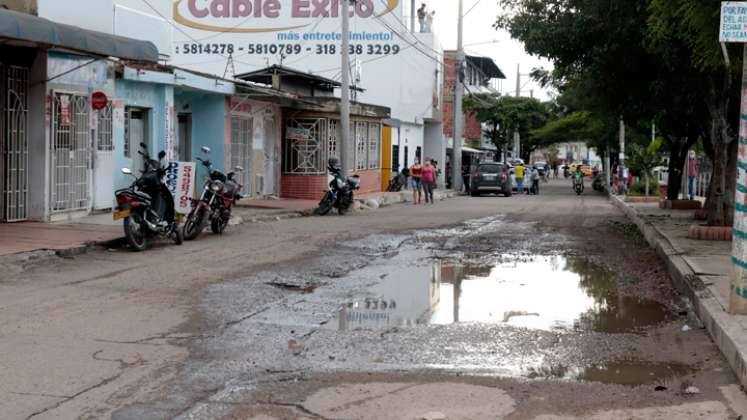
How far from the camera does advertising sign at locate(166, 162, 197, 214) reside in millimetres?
14670

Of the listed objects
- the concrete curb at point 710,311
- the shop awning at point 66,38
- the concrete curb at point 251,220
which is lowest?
the concrete curb at point 710,311

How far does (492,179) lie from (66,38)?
99.1 feet

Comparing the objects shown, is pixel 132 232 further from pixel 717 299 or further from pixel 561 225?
pixel 561 225

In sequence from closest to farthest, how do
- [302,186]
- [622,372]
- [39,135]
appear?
[622,372] < [39,135] < [302,186]

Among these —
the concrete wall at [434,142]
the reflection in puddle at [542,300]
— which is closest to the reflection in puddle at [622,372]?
the reflection in puddle at [542,300]

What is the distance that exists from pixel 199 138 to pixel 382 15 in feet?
72.5

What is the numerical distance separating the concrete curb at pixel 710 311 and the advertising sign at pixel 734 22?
247 cm

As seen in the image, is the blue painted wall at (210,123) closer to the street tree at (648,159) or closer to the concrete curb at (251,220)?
the concrete curb at (251,220)

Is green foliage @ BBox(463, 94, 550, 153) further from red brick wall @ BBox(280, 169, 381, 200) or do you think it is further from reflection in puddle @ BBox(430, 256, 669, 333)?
reflection in puddle @ BBox(430, 256, 669, 333)

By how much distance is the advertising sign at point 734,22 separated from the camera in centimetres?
792

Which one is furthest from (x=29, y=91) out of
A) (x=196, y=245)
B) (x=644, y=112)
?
(x=644, y=112)

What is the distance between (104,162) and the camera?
17844 millimetres

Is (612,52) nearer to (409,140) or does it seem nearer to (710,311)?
(710,311)

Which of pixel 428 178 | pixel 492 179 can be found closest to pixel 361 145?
pixel 428 178
